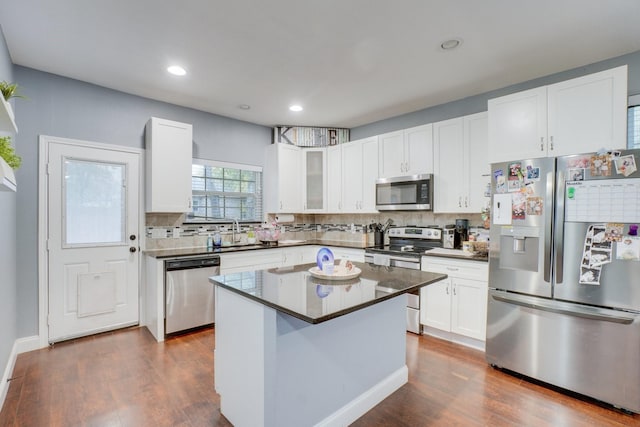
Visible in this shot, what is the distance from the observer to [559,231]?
7.48ft

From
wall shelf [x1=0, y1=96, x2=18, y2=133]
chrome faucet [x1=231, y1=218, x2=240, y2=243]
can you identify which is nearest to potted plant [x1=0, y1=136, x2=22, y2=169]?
wall shelf [x1=0, y1=96, x2=18, y2=133]

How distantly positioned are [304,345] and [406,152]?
282 cm

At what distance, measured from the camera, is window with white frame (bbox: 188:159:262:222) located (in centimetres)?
410

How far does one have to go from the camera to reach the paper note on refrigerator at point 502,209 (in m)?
2.53

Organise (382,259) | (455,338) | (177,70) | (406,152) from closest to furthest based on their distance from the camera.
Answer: (177,70), (455,338), (382,259), (406,152)

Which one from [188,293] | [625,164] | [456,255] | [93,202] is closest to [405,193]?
[456,255]

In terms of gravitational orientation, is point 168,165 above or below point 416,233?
above

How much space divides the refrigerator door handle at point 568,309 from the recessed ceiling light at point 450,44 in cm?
208

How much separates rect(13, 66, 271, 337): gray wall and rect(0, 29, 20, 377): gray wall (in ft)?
0.41

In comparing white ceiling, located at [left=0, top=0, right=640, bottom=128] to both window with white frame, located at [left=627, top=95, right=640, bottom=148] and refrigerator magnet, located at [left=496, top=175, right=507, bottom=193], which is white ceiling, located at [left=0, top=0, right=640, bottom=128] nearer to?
window with white frame, located at [left=627, top=95, right=640, bottom=148]

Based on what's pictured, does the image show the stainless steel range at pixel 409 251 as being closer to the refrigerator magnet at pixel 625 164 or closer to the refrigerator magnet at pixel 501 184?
the refrigerator magnet at pixel 501 184

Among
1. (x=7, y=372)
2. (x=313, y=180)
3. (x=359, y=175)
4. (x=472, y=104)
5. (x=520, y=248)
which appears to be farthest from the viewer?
(x=313, y=180)

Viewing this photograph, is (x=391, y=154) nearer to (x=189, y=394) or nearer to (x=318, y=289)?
(x=318, y=289)

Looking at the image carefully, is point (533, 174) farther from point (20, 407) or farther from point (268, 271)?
point (20, 407)
